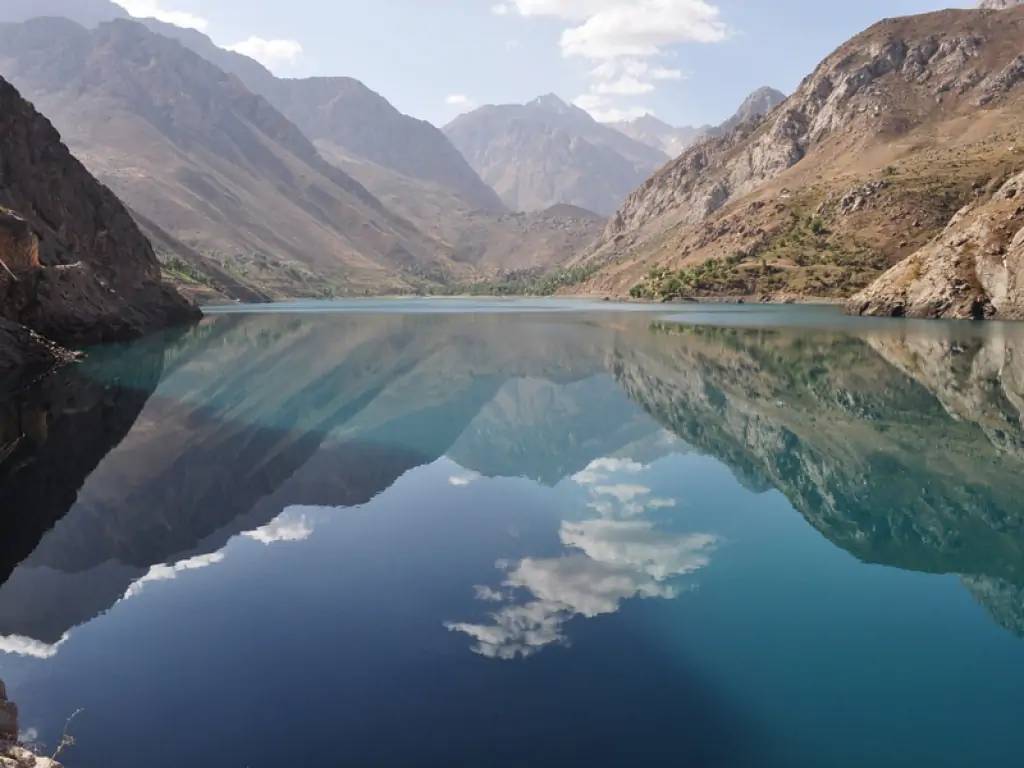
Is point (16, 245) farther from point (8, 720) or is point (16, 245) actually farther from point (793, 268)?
point (793, 268)

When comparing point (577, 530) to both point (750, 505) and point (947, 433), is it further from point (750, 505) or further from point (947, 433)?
point (947, 433)

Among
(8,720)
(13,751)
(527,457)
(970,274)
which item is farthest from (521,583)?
(970,274)

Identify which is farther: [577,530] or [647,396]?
[647,396]

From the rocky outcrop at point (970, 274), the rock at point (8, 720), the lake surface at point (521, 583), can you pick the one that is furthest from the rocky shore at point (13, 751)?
the rocky outcrop at point (970, 274)

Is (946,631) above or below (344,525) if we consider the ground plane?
above

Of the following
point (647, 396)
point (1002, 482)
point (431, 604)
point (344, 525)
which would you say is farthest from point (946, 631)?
point (647, 396)

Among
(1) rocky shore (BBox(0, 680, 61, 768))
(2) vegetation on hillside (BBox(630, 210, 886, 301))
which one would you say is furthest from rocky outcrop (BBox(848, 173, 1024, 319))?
(1) rocky shore (BBox(0, 680, 61, 768))
